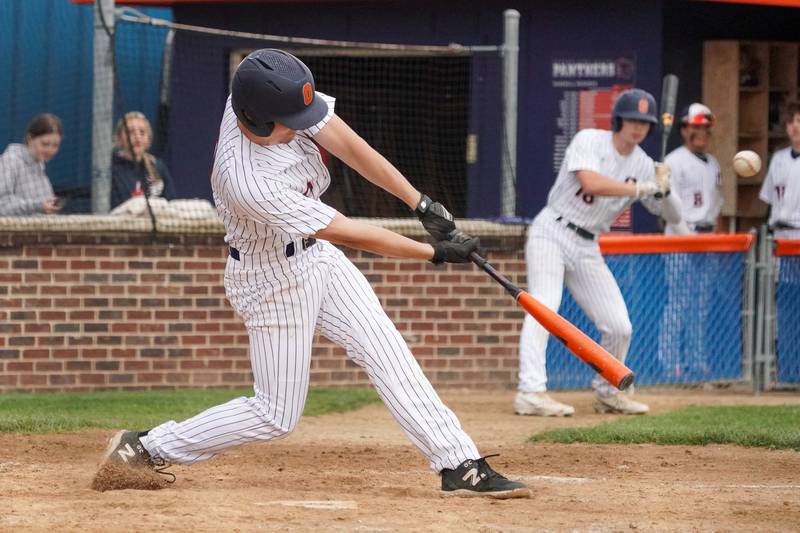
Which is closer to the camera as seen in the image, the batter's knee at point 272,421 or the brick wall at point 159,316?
the batter's knee at point 272,421

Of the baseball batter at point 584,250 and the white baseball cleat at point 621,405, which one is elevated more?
the baseball batter at point 584,250

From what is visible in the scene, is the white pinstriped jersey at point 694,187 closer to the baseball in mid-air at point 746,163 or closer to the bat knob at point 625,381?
the baseball in mid-air at point 746,163

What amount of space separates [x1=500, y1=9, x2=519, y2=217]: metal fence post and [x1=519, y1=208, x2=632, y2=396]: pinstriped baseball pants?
1643 mm

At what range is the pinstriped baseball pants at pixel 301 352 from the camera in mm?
5316

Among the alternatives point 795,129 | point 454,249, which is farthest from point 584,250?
point 454,249

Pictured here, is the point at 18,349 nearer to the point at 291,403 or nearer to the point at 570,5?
the point at 291,403

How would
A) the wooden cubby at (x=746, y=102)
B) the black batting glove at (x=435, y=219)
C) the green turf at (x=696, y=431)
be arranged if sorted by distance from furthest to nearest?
1. the wooden cubby at (x=746, y=102)
2. the green turf at (x=696, y=431)
3. the black batting glove at (x=435, y=219)

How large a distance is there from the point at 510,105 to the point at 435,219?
4.93m

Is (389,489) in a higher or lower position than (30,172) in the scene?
lower

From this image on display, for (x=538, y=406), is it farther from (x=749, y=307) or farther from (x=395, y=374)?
(x=395, y=374)

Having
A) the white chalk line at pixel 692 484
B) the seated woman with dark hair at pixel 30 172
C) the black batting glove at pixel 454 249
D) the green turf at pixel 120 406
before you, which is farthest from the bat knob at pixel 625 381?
the seated woman with dark hair at pixel 30 172

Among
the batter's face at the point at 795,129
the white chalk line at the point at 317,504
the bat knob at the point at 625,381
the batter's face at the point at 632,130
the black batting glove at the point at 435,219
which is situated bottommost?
the white chalk line at the point at 317,504

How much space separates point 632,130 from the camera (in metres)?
8.44

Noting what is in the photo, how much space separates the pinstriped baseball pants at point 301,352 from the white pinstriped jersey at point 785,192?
5745 mm
